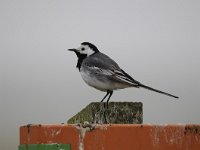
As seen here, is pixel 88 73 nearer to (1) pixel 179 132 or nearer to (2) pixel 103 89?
(2) pixel 103 89

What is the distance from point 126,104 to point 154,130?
172cm

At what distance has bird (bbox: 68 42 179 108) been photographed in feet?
29.1

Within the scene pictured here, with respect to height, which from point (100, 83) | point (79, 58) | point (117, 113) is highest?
point (79, 58)

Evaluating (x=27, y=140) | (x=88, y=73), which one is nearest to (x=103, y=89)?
(x=88, y=73)

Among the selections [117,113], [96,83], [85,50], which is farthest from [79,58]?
[117,113]

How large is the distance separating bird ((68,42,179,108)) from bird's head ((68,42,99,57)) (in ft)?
0.55

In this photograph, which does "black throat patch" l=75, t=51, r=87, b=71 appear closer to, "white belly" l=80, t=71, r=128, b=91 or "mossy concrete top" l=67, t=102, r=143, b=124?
"white belly" l=80, t=71, r=128, b=91

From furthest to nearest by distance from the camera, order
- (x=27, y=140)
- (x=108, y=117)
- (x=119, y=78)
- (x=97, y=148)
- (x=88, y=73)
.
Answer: (x=88, y=73) → (x=119, y=78) → (x=108, y=117) → (x=27, y=140) → (x=97, y=148)

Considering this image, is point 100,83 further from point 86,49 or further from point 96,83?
point 86,49

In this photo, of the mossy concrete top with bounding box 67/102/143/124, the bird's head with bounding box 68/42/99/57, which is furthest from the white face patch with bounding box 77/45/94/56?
the mossy concrete top with bounding box 67/102/143/124

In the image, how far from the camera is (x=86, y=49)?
1038 cm

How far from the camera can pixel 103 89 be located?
9.27m

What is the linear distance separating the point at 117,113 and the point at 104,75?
3.07 m

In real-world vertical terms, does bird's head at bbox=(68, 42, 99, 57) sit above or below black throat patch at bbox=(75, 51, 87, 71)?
above
